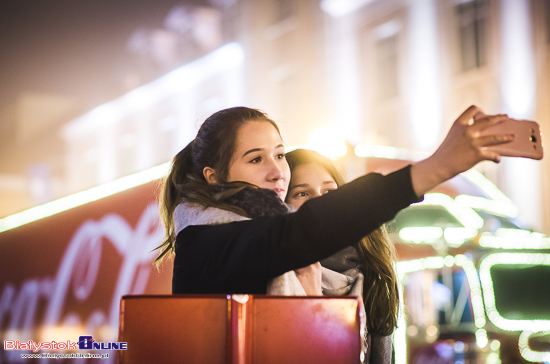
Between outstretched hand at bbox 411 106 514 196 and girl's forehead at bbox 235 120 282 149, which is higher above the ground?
girl's forehead at bbox 235 120 282 149

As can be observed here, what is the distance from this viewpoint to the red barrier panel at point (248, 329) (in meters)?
0.69

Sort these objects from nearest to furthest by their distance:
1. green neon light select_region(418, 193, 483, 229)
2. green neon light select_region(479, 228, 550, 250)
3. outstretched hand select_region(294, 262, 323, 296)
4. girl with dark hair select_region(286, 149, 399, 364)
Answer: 1. outstretched hand select_region(294, 262, 323, 296)
2. girl with dark hair select_region(286, 149, 399, 364)
3. green neon light select_region(479, 228, 550, 250)
4. green neon light select_region(418, 193, 483, 229)

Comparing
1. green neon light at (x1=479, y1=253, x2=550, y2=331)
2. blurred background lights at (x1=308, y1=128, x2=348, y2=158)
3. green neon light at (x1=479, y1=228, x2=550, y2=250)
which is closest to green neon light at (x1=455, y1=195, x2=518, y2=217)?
green neon light at (x1=479, y1=228, x2=550, y2=250)

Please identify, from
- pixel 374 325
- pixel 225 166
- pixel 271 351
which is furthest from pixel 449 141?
pixel 374 325

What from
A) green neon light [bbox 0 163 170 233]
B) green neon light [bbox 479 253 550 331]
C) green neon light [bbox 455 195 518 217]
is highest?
green neon light [bbox 455 195 518 217]

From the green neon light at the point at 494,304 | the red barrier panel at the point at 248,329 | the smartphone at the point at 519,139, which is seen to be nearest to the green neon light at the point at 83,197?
the green neon light at the point at 494,304

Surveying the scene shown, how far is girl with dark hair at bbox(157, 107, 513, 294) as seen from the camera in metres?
0.71

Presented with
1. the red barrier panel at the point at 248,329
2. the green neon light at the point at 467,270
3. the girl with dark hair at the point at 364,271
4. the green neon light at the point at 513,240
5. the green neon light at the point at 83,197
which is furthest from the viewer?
the green neon light at the point at 513,240

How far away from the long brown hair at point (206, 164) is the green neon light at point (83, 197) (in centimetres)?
193

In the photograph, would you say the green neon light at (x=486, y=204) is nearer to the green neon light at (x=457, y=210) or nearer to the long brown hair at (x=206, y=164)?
the green neon light at (x=457, y=210)

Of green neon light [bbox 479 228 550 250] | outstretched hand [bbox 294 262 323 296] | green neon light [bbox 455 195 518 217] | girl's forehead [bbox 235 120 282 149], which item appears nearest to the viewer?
outstretched hand [bbox 294 262 323 296]

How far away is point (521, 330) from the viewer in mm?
3576

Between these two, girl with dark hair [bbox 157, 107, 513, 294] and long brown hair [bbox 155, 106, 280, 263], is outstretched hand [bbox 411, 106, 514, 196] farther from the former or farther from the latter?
long brown hair [bbox 155, 106, 280, 263]

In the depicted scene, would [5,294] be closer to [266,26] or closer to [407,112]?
[266,26]
